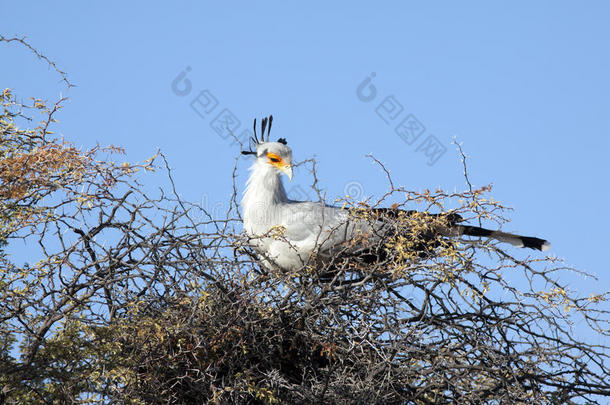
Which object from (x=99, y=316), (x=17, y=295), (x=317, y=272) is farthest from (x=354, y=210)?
(x=17, y=295)

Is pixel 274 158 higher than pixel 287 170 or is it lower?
higher

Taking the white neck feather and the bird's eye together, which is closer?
the white neck feather

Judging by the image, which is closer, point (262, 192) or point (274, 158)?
point (262, 192)

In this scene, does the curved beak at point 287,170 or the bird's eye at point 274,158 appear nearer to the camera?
the curved beak at point 287,170

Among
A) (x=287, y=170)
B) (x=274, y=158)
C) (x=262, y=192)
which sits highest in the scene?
(x=274, y=158)

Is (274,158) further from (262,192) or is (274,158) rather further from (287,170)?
(262,192)

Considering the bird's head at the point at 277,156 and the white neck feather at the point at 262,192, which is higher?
the bird's head at the point at 277,156

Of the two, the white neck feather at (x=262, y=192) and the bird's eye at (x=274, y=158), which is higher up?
the bird's eye at (x=274, y=158)

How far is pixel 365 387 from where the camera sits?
490 centimetres

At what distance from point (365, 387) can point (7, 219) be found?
2625 mm

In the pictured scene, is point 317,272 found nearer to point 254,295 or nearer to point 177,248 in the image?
point 254,295

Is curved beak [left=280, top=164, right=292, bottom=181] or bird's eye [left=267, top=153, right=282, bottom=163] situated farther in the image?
bird's eye [left=267, top=153, right=282, bottom=163]

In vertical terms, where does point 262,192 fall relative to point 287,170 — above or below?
below

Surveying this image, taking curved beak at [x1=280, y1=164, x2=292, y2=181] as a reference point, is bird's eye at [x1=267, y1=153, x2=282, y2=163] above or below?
above
